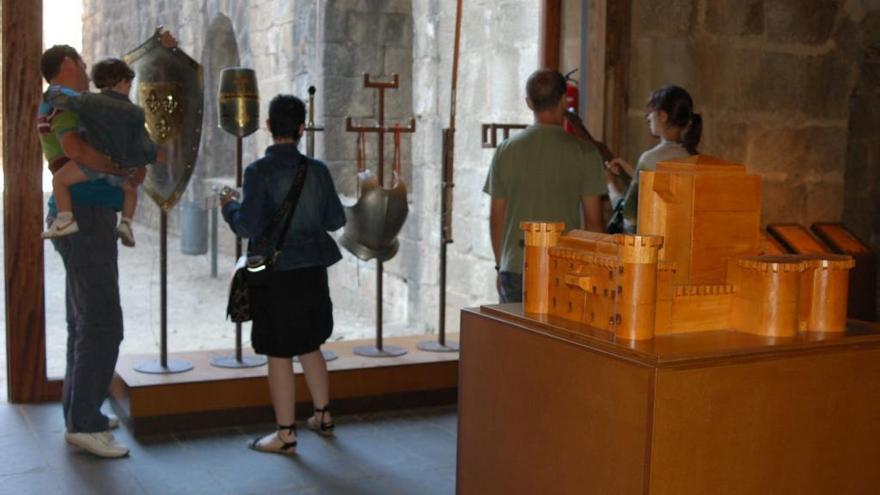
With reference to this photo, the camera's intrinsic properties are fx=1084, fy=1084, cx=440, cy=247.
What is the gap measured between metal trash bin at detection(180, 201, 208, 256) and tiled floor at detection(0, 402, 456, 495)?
3537mm

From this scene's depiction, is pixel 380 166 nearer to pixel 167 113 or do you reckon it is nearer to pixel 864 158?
pixel 167 113

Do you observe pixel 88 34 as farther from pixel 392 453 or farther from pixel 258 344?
pixel 392 453

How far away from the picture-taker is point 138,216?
7.11 m

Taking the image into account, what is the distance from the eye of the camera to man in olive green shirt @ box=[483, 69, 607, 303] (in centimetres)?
332

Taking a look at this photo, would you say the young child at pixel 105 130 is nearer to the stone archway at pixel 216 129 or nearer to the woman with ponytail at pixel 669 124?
the woman with ponytail at pixel 669 124

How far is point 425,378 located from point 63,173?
1.57 metres

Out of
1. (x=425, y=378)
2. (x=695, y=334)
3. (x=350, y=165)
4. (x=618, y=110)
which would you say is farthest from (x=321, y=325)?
(x=350, y=165)

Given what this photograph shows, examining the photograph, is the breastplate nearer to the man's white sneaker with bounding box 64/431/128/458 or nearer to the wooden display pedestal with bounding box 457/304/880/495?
the man's white sneaker with bounding box 64/431/128/458

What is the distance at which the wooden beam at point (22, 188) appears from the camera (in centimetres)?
382

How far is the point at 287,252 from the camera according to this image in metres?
3.39

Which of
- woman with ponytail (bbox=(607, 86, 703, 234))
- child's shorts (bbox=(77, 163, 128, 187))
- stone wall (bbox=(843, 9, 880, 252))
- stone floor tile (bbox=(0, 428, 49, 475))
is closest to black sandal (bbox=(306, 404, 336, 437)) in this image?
stone floor tile (bbox=(0, 428, 49, 475))

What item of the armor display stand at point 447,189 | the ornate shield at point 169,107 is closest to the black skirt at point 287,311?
the ornate shield at point 169,107

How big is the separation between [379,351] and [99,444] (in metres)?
1.23

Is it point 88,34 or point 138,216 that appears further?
point 138,216
